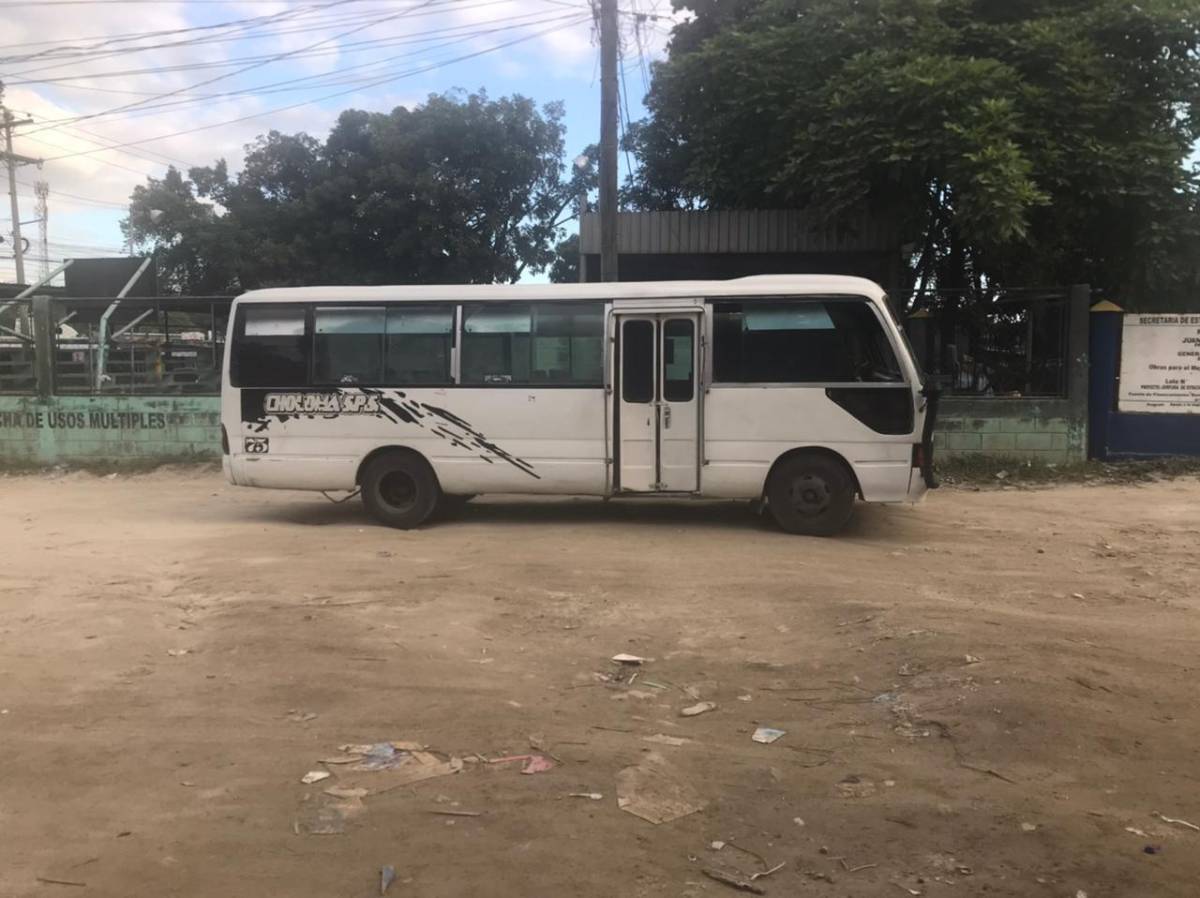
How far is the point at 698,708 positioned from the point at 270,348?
21.3 feet

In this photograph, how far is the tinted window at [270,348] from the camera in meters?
9.10

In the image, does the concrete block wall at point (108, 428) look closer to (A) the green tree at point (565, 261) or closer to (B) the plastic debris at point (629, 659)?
(B) the plastic debris at point (629, 659)

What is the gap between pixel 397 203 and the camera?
24.6 meters

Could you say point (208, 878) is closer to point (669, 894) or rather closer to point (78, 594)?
point (669, 894)

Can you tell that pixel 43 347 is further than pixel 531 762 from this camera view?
Yes

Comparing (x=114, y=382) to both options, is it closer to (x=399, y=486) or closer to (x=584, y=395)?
(x=399, y=486)

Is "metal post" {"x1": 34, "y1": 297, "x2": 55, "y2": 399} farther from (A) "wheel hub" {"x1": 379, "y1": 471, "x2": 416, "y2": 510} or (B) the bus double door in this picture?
(B) the bus double door

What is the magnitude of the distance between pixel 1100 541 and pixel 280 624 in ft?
22.4

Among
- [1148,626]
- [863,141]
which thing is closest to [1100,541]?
[1148,626]

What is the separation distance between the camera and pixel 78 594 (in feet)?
21.3

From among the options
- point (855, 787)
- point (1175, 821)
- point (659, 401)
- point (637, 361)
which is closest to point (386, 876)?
point (855, 787)

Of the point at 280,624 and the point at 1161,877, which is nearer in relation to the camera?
the point at 1161,877

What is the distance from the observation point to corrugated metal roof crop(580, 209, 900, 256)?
15.1m

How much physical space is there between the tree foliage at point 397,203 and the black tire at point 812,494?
60.9ft
